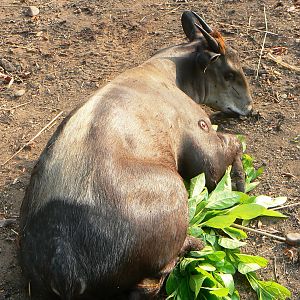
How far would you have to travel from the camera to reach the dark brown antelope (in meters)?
3.78

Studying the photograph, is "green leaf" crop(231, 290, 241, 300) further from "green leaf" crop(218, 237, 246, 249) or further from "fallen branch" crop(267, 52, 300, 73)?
"fallen branch" crop(267, 52, 300, 73)

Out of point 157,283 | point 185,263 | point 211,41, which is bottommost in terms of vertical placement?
point 185,263

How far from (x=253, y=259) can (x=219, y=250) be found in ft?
0.88

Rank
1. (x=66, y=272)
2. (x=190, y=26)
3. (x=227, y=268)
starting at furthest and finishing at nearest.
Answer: (x=190, y=26), (x=227, y=268), (x=66, y=272)

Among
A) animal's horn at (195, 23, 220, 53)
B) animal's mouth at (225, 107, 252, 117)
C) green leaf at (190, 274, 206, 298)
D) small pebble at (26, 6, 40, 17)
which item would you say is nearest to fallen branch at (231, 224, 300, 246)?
green leaf at (190, 274, 206, 298)

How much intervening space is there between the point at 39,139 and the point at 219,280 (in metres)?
2.55

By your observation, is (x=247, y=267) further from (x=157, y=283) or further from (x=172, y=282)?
(x=157, y=283)

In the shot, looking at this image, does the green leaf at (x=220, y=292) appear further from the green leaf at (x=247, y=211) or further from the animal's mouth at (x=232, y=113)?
the animal's mouth at (x=232, y=113)

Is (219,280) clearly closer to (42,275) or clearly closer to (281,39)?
(42,275)

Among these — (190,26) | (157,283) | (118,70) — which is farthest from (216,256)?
(118,70)

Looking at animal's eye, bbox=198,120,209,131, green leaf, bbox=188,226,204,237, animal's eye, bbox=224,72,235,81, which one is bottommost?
green leaf, bbox=188,226,204,237

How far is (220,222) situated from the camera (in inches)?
193

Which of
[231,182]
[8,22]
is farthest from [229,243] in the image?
[8,22]

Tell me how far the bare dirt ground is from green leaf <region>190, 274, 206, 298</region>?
0.42 meters
